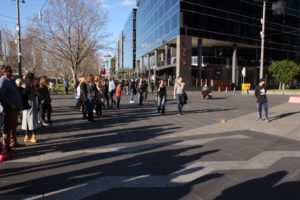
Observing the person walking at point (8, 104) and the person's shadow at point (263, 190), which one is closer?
the person's shadow at point (263, 190)

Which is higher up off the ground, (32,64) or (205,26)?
(205,26)

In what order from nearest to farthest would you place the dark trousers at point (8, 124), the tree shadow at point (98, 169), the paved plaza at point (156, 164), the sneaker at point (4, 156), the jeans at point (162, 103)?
the paved plaza at point (156, 164), the tree shadow at point (98, 169), the sneaker at point (4, 156), the dark trousers at point (8, 124), the jeans at point (162, 103)

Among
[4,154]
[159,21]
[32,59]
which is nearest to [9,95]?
[4,154]

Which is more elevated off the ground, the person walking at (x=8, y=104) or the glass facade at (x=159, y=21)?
the glass facade at (x=159, y=21)

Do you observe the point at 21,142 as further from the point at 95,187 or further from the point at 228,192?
the point at 228,192

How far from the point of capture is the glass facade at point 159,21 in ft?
168

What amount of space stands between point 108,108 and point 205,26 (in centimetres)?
3285

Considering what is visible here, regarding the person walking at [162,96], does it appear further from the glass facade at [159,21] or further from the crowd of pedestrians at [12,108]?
the glass facade at [159,21]

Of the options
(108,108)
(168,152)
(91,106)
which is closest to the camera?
(168,152)

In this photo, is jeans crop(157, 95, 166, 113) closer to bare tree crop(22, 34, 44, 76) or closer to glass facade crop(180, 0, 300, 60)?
glass facade crop(180, 0, 300, 60)

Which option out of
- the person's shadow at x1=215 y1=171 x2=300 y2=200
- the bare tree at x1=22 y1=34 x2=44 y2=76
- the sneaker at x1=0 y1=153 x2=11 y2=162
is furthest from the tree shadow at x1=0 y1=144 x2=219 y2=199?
the bare tree at x1=22 y1=34 x2=44 y2=76

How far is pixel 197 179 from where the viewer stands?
258 inches

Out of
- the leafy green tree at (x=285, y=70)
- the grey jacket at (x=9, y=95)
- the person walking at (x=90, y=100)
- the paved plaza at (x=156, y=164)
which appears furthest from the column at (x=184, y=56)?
the grey jacket at (x=9, y=95)

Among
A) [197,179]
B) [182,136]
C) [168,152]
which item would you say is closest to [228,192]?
[197,179]
